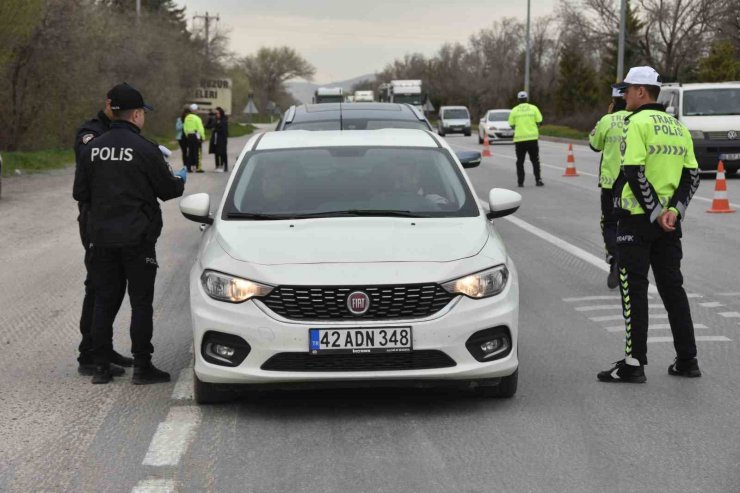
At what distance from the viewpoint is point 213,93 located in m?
81.2

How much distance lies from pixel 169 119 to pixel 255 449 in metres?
59.6

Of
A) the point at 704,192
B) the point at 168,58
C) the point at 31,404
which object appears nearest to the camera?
the point at 31,404

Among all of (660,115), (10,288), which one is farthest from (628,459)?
(10,288)

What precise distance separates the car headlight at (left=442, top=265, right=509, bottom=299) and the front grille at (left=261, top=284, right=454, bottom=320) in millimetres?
125

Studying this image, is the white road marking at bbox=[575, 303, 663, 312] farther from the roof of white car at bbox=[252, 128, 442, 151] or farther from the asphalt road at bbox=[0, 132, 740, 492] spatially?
the roof of white car at bbox=[252, 128, 442, 151]

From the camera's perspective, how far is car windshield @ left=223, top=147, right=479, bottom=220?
6.95 metres

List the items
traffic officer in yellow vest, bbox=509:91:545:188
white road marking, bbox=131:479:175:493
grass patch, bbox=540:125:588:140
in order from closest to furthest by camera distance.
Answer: white road marking, bbox=131:479:175:493 → traffic officer in yellow vest, bbox=509:91:545:188 → grass patch, bbox=540:125:588:140

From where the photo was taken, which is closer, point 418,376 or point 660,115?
point 418,376

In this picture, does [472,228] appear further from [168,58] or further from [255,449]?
[168,58]

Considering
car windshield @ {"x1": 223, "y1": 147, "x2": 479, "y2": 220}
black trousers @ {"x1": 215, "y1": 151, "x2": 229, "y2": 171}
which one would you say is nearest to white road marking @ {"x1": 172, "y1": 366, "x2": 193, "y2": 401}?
car windshield @ {"x1": 223, "y1": 147, "x2": 479, "y2": 220}

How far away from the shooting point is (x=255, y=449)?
5.50m

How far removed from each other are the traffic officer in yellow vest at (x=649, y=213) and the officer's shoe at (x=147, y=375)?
2.53 metres

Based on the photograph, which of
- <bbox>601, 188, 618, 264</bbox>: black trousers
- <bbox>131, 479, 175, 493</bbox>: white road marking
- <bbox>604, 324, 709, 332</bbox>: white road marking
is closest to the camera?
<bbox>131, 479, 175, 493</bbox>: white road marking

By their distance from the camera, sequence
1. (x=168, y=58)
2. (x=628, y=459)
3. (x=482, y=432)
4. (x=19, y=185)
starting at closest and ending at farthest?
(x=628, y=459) → (x=482, y=432) → (x=19, y=185) → (x=168, y=58)
